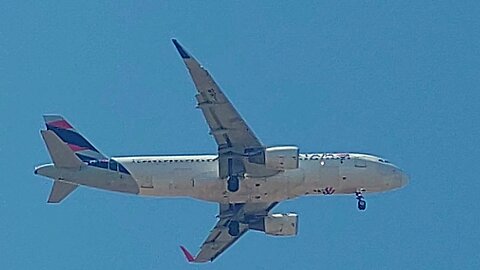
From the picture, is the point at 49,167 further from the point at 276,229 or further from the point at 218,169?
the point at 276,229

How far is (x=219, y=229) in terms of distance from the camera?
11256 centimetres

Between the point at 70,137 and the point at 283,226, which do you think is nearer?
the point at 70,137

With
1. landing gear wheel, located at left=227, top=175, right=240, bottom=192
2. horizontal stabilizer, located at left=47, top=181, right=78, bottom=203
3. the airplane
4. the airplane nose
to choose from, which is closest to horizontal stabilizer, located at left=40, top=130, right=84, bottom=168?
the airplane

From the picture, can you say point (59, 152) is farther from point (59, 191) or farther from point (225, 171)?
point (225, 171)

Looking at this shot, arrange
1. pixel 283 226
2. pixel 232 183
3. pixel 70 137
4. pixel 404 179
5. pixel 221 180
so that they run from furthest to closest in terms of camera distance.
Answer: pixel 283 226
pixel 404 179
pixel 70 137
pixel 221 180
pixel 232 183

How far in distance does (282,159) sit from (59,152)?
1561 centimetres

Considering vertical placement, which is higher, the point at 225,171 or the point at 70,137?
the point at 70,137

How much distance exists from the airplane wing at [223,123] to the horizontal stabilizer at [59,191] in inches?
428

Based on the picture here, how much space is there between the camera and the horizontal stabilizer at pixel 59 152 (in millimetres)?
100000

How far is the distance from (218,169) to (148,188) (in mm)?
5231

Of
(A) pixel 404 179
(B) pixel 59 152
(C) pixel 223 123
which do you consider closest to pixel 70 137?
(B) pixel 59 152

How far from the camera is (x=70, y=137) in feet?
344

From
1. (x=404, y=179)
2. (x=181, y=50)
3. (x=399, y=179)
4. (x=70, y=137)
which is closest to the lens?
(x=181, y=50)

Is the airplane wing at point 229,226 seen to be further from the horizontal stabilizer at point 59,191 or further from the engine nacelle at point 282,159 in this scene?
the horizontal stabilizer at point 59,191
